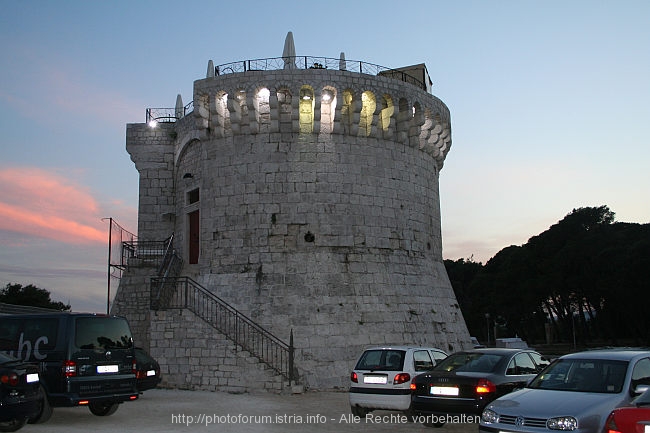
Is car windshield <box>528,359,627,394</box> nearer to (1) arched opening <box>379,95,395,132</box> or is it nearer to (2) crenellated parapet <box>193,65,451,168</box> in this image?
(2) crenellated parapet <box>193,65,451,168</box>

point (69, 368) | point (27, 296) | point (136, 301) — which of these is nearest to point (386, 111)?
point (136, 301)

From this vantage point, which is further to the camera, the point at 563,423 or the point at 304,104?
the point at 304,104

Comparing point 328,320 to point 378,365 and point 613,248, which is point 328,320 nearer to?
point 378,365

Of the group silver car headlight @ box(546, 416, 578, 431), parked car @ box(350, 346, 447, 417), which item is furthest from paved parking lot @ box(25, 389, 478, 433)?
silver car headlight @ box(546, 416, 578, 431)

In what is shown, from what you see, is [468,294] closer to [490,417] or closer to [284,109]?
[284,109]

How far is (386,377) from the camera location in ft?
36.2

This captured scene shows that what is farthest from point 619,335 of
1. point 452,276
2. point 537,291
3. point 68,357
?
point 68,357

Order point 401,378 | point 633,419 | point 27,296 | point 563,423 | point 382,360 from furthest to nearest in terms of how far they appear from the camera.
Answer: point 27,296 → point 382,360 → point 401,378 → point 563,423 → point 633,419

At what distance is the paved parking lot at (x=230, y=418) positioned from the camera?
10406 mm

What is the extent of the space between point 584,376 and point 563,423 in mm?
1383

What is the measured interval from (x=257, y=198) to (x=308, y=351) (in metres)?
4.98

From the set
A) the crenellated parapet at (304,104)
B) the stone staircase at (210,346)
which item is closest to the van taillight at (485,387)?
the stone staircase at (210,346)

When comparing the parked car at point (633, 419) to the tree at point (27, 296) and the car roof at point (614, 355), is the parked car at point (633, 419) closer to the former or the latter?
the car roof at point (614, 355)

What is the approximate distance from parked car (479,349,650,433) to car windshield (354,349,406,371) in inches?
127
